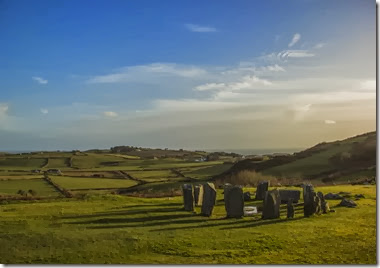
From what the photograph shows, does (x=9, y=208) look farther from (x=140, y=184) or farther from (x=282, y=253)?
(x=140, y=184)

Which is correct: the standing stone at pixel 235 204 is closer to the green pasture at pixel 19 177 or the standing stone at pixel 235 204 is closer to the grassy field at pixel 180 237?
the grassy field at pixel 180 237

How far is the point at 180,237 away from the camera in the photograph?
13328 millimetres

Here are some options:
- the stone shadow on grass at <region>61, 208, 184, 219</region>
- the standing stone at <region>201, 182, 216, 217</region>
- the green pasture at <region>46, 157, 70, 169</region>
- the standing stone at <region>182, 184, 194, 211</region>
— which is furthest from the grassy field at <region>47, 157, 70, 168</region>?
the standing stone at <region>201, 182, 216, 217</region>

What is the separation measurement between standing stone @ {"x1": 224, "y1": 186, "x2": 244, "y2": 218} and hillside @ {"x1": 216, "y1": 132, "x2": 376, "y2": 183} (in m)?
19.6

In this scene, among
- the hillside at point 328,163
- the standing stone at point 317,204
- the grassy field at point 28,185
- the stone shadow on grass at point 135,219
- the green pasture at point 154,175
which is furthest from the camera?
the green pasture at point 154,175

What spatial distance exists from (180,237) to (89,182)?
84.9 feet

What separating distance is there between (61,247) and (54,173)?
1237 inches

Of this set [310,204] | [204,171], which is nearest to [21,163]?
[204,171]

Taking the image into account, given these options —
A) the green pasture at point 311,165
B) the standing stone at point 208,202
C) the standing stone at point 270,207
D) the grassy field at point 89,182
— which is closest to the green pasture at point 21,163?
the grassy field at point 89,182

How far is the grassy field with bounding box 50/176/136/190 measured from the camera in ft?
114

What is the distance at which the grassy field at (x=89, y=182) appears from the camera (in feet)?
114

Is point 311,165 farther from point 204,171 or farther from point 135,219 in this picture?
point 135,219

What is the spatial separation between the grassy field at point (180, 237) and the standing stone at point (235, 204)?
368 mm

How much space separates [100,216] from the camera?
16.9m
